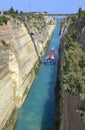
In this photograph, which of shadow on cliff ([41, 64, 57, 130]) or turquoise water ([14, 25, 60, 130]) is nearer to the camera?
shadow on cliff ([41, 64, 57, 130])

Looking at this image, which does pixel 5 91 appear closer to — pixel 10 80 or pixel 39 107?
pixel 10 80

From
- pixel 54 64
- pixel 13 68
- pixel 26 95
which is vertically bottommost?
pixel 54 64

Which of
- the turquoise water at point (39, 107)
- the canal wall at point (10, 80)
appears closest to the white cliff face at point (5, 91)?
the canal wall at point (10, 80)

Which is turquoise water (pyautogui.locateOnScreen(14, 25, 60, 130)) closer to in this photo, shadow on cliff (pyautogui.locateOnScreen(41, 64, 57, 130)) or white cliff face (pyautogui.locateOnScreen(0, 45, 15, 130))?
shadow on cliff (pyautogui.locateOnScreen(41, 64, 57, 130))

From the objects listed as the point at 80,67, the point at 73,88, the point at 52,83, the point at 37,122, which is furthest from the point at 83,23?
the point at 73,88

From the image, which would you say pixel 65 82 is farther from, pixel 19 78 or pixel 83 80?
pixel 19 78

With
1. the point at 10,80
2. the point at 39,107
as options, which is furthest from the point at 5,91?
the point at 39,107

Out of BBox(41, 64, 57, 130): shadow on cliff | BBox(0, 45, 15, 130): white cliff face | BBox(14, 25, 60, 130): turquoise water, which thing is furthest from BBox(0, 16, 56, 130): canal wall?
BBox(41, 64, 57, 130): shadow on cliff

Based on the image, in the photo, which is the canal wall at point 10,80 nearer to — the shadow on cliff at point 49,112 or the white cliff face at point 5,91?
the white cliff face at point 5,91
